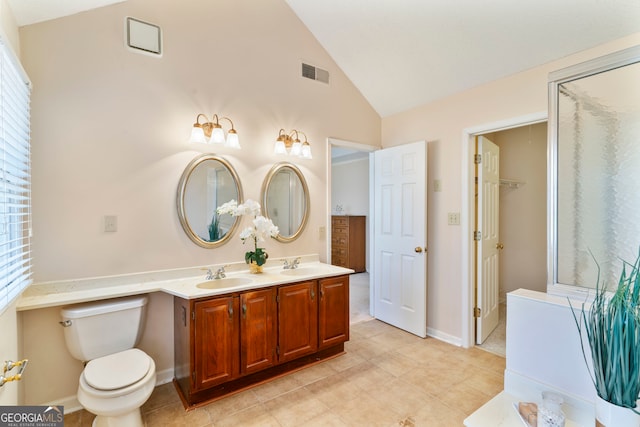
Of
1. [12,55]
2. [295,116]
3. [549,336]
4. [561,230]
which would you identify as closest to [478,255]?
[561,230]

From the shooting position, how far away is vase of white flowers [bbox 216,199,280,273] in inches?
99.2

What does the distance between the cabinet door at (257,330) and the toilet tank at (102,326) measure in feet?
2.35

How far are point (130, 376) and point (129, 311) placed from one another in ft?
1.62

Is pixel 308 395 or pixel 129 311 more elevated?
pixel 129 311

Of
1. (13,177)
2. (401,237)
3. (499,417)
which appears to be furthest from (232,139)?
(499,417)

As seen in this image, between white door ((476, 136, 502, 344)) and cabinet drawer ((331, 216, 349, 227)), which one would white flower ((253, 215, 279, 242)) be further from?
cabinet drawer ((331, 216, 349, 227))

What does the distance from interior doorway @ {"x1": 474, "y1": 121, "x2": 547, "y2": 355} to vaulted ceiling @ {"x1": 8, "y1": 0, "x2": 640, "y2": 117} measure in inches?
50.6

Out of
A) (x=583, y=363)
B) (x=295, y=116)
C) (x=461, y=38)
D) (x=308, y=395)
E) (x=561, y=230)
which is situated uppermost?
(x=461, y=38)

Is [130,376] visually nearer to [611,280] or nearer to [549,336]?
[549,336]

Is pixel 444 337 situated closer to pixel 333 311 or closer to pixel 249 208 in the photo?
pixel 333 311

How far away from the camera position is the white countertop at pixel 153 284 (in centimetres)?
189

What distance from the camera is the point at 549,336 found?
144cm

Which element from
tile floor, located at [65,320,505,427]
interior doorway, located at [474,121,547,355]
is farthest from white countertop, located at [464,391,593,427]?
interior doorway, located at [474,121,547,355]

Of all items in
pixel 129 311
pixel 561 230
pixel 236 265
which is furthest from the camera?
pixel 236 265
